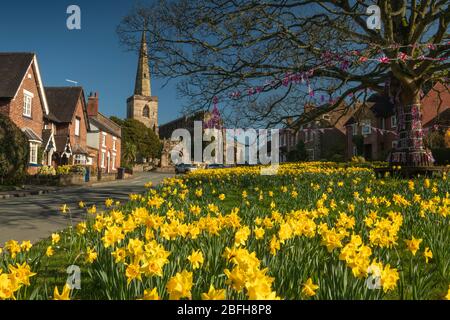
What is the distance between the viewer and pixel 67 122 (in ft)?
124

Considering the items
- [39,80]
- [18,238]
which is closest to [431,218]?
[18,238]

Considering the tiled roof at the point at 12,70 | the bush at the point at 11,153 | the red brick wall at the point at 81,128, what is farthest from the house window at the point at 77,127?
the bush at the point at 11,153

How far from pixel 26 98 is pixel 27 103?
452 mm

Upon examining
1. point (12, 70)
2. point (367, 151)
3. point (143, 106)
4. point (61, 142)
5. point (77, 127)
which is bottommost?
point (61, 142)

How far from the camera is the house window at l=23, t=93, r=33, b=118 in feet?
96.8

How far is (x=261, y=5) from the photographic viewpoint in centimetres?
1109

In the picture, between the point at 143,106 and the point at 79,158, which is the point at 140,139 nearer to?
the point at 143,106

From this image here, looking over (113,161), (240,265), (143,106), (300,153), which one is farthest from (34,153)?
(143,106)

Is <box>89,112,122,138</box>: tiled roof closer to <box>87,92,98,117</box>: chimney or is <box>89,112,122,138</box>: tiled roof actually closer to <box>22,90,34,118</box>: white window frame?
<box>87,92,98,117</box>: chimney

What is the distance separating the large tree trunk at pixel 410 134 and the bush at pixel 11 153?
18936 millimetres

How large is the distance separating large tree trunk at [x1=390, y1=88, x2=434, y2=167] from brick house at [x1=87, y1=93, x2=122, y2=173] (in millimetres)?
36344
